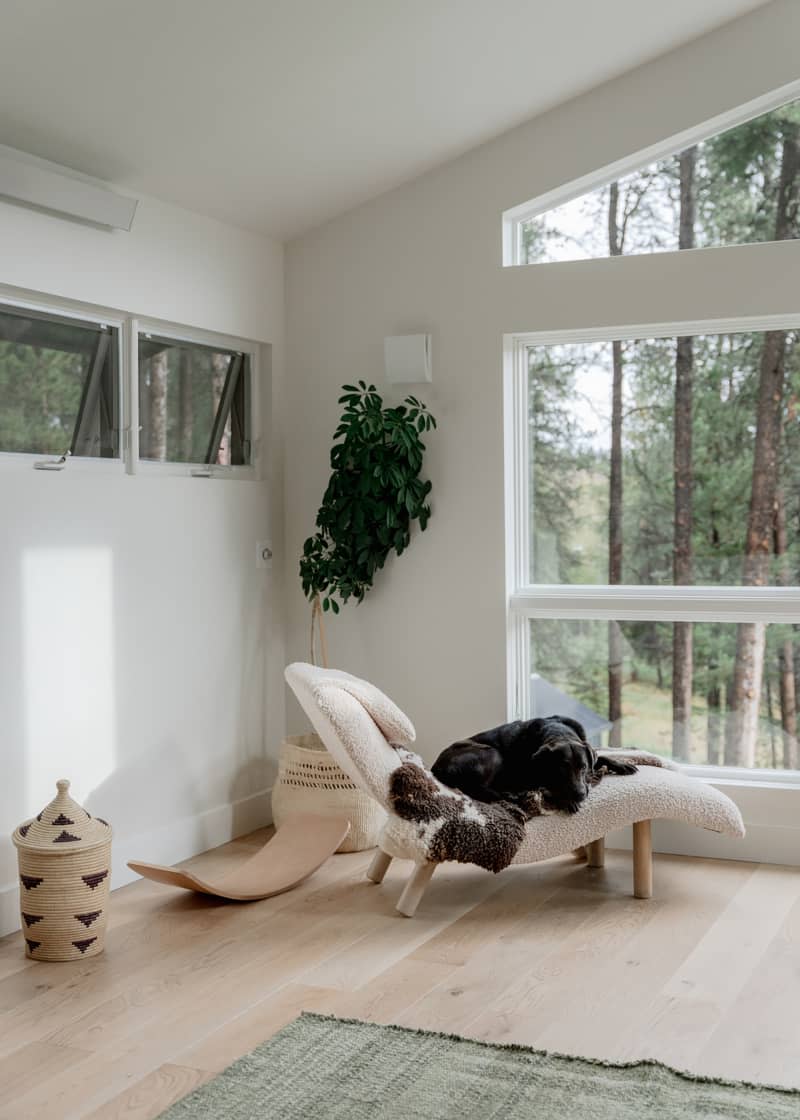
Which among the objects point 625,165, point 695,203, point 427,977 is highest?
point 625,165

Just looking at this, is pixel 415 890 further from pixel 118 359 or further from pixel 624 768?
pixel 118 359

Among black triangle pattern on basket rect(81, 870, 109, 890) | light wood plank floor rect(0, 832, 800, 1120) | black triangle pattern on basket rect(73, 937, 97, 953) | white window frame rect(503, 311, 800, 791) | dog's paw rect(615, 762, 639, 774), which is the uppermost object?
white window frame rect(503, 311, 800, 791)

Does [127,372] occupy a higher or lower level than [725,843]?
higher

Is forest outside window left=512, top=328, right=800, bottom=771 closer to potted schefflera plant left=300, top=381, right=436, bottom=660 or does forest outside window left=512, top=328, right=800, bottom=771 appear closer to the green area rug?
potted schefflera plant left=300, top=381, right=436, bottom=660

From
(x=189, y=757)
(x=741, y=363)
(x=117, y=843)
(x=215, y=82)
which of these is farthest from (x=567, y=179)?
(x=117, y=843)

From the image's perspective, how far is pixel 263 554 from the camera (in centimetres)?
501

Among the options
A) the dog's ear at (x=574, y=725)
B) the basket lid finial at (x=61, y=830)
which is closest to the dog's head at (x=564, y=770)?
the dog's ear at (x=574, y=725)

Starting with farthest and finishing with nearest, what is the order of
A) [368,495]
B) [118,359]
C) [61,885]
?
[368,495] < [118,359] < [61,885]

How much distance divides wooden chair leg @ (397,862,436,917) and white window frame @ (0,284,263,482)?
175 centimetres

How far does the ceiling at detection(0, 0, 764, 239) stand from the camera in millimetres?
3402

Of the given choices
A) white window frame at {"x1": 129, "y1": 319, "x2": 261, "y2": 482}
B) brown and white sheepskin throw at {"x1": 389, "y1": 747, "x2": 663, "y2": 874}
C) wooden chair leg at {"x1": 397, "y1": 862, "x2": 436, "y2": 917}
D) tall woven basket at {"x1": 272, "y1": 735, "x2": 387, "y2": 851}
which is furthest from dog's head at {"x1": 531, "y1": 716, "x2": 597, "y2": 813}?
white window frame at {"x1": 129, "y1": 319, "x2": 261, "y2": 482}

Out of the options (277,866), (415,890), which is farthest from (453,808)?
(277,866)

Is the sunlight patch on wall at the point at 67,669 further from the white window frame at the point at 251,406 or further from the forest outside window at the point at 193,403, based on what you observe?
the forest outside window at the point at 193,403

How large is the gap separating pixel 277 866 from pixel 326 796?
17.2 inches
